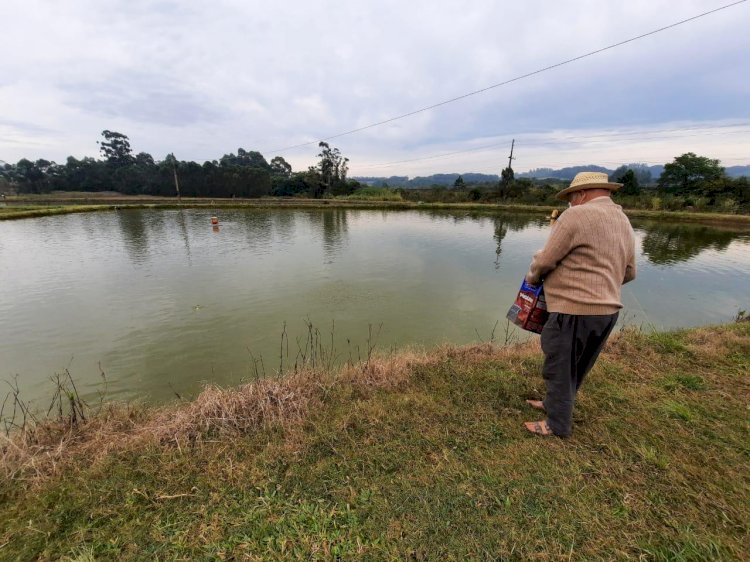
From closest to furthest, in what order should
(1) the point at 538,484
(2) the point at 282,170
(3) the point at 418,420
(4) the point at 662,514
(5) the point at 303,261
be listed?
(4) the point at 662,514, (1) the point at 538,484, (3) the point at 418,420, (5) the point at 303,261, (2) the point at 282,170

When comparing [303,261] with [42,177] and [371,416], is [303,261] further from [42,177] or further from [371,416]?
[42,177]

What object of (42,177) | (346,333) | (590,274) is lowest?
(346,333)

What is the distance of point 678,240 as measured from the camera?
647 inches

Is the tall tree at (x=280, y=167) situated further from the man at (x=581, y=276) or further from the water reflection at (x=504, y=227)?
the man at (x=581, y=276)

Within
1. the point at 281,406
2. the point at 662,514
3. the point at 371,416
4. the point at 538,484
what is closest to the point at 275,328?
the point at 281,406

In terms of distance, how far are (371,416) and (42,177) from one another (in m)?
68.4

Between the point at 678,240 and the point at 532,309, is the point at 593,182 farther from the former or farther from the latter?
the point at 678,240

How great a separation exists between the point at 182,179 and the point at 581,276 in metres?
52.9

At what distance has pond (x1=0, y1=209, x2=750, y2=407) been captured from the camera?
4.71 metres

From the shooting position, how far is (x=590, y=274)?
1920mm

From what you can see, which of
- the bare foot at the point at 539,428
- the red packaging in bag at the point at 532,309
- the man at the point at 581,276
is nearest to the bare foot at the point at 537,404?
the bare foot at the point at 539,428

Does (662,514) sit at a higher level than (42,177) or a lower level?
lower

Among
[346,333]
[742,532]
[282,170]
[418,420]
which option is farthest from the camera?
Answer: [282,170]

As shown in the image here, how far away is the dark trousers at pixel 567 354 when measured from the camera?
1.98 metres
